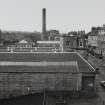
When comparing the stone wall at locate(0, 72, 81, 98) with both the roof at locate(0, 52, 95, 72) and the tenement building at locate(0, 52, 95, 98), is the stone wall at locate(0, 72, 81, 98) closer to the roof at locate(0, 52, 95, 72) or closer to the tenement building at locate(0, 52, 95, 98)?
the tenement building at locate(0, 52, 95, 98)

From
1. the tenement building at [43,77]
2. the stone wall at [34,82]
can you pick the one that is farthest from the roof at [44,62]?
the stone wall at [34,82]

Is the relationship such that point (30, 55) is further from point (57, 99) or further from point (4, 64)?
point (57, 99)

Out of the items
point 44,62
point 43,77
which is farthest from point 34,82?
point 44,62

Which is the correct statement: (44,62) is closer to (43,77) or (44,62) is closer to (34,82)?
(43,77)

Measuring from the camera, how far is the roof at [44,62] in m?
26.4

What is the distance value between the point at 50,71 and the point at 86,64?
5313 mm

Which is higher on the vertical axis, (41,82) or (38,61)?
(38,61)

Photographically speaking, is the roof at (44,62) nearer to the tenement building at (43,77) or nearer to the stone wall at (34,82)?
the tenement building at (43,77)

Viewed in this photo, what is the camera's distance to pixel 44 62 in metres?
27.5

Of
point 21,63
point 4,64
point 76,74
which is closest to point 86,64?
point 76,74

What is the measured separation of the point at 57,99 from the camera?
2358 centimetres

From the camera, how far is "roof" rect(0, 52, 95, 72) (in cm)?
2644

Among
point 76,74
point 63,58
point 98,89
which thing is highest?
point 63,58

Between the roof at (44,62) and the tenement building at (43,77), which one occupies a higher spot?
the roof at (44,62)
